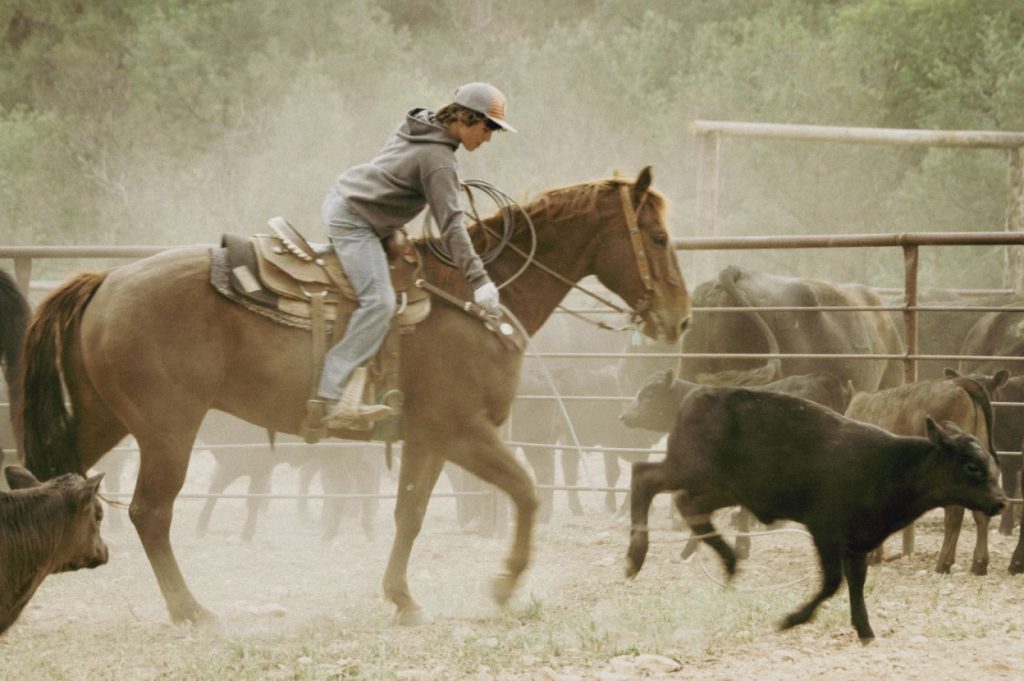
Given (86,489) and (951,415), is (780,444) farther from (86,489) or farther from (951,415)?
(86,489)

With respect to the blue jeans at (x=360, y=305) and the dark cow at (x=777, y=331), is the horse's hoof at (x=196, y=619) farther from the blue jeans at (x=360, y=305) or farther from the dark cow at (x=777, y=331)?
the dark cow at (x=777, y=331)

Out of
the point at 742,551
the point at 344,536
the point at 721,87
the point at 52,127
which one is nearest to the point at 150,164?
the point at 52,127

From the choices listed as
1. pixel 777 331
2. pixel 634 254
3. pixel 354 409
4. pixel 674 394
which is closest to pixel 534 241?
pixel 634 254

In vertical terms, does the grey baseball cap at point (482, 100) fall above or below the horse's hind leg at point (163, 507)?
above

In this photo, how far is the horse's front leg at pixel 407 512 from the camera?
5938 mm

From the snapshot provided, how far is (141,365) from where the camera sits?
18.0 ft

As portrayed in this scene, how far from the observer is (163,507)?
5.57m

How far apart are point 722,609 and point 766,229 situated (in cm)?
2375

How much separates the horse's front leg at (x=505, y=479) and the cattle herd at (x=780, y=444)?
50cm

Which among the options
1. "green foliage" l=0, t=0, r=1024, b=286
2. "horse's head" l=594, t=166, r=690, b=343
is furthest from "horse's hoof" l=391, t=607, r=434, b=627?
"green foliage" l=0, t=0, r=1024, b=286

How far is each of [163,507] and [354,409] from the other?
0.98 m

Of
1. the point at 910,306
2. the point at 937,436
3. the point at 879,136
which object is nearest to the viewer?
the point at 937,436

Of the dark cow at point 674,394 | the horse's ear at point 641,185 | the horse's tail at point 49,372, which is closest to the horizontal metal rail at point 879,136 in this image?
the dark cow at point 674,394

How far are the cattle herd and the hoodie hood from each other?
1.39m
